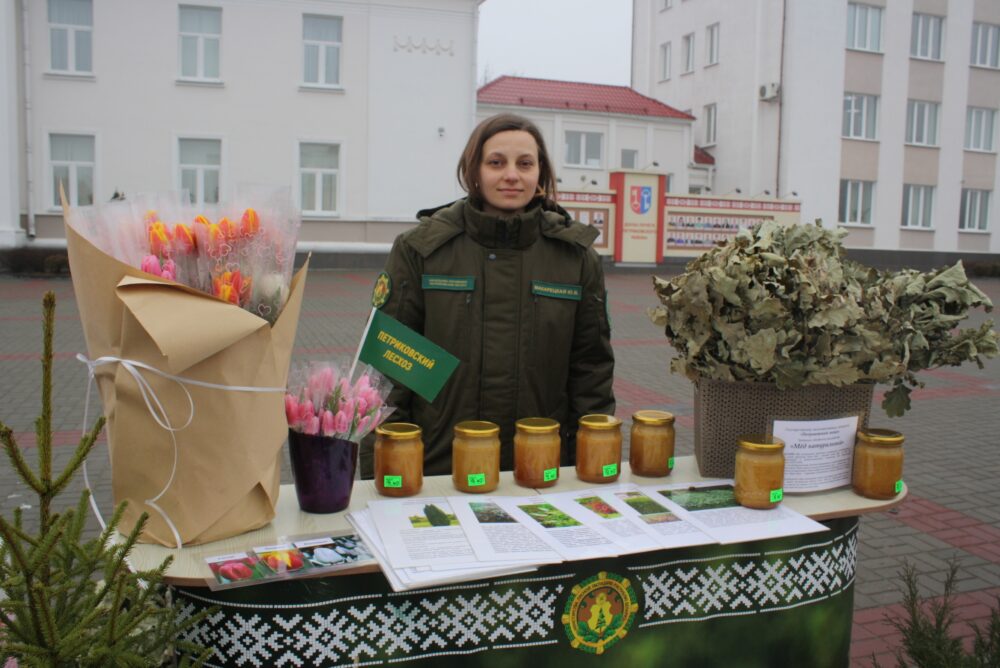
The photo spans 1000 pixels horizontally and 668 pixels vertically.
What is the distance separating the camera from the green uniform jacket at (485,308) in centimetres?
271

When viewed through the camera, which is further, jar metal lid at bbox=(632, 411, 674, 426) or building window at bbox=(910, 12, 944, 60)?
building window at bbox=(910, 12, 944, 60)

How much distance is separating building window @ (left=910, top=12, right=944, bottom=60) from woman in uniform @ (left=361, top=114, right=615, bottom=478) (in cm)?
3060

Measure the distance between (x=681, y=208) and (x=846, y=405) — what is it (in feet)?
71.7

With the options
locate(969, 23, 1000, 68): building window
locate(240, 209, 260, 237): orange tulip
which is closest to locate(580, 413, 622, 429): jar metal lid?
locate(240, 209, 260, 237): orange tulip

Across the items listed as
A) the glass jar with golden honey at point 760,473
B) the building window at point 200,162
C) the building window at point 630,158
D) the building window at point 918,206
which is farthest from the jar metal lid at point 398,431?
the building window at point 918,206

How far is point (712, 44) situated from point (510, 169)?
3081 centimetres

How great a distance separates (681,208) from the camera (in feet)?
77.0

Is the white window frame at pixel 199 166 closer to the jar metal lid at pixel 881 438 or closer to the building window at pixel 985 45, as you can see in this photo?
the jar metal lid at pixel 881 438

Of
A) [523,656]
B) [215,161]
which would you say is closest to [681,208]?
[215,161]

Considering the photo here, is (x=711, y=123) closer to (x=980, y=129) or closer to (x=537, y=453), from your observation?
(x=980, y=129)

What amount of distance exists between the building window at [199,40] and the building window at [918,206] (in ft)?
71.9

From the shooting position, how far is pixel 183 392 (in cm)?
167

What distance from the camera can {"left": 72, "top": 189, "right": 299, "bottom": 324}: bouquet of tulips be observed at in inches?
65.9

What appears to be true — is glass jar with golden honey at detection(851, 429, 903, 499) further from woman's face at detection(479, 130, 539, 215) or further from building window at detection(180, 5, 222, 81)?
building window at detection(180, 5, 222, 81)
